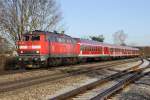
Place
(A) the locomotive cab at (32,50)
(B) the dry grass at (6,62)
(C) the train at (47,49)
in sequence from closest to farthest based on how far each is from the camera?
(B) the dry grass at (6,62) < (A) the locomotive cab at (32,50) < (C) the train at (47,49)

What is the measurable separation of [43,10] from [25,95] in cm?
3290

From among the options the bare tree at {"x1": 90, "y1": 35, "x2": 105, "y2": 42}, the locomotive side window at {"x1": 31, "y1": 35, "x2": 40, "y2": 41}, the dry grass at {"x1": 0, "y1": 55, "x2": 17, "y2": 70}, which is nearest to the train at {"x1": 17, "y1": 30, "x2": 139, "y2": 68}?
the locomotive side window at {"x1": 31, "y1": 35, "x2": 40, "y2": 41}

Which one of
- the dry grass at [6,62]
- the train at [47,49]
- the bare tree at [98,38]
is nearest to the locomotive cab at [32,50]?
the train at [47,49]

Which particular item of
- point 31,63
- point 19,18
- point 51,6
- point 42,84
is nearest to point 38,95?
point 42,84

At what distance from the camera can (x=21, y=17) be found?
142 feet

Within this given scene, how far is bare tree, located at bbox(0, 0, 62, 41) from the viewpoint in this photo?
42719 mm

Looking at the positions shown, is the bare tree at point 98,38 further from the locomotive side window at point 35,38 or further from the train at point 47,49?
the locomotive side window at point 35,38

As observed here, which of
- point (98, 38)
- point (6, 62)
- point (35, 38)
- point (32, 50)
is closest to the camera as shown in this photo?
point (32, 50)

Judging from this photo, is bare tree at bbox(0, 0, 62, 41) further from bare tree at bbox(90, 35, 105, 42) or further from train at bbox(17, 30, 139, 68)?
bare tree at bbox(90, 35, 105, 42)

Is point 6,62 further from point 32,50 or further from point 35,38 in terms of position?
point 35,38

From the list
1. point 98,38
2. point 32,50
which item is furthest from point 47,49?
point 98,38

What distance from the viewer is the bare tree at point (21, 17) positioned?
140 feet

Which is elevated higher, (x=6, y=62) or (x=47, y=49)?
(x=47, y=49)

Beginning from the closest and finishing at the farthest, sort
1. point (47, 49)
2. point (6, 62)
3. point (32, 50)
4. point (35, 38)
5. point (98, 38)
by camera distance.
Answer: point (32, 50)
point (35, 38)
point (47, 49)
point (6, 62)
point (98, 38)
